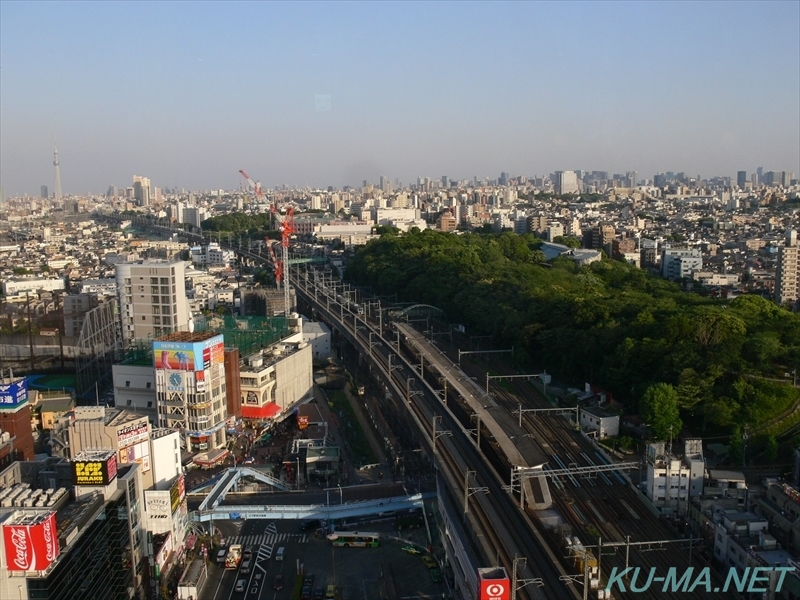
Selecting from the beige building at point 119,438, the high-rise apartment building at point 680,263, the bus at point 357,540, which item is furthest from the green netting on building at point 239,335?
the high-rise apartment building at point 680,263

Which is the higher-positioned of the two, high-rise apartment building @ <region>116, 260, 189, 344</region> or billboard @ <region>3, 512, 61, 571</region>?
high-rise apartment building @ <region>116, 260, 189, 344</region>

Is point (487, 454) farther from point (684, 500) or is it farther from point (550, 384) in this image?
point (550, 384)

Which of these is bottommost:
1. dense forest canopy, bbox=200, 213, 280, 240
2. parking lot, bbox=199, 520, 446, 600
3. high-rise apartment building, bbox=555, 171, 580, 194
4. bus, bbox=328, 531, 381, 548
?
parking lot, bbox=199, 520, 446, 600

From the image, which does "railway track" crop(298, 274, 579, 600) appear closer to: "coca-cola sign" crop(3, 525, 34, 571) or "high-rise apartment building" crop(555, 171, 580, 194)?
"coca-cola sign" crop(3, 525, 34, 571)

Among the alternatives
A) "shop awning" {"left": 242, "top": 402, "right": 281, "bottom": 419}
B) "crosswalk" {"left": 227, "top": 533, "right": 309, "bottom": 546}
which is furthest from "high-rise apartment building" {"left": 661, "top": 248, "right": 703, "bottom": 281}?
"crosswalk" {"left": 227, "top": 533, "right": 309, "bottom": 546}

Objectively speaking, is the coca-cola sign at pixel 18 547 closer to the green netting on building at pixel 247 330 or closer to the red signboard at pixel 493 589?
the red signboard at pixel 493 589

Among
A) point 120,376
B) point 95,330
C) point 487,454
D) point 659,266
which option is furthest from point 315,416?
point 659,266

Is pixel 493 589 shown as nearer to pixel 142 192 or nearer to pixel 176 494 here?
pixel 176 494
